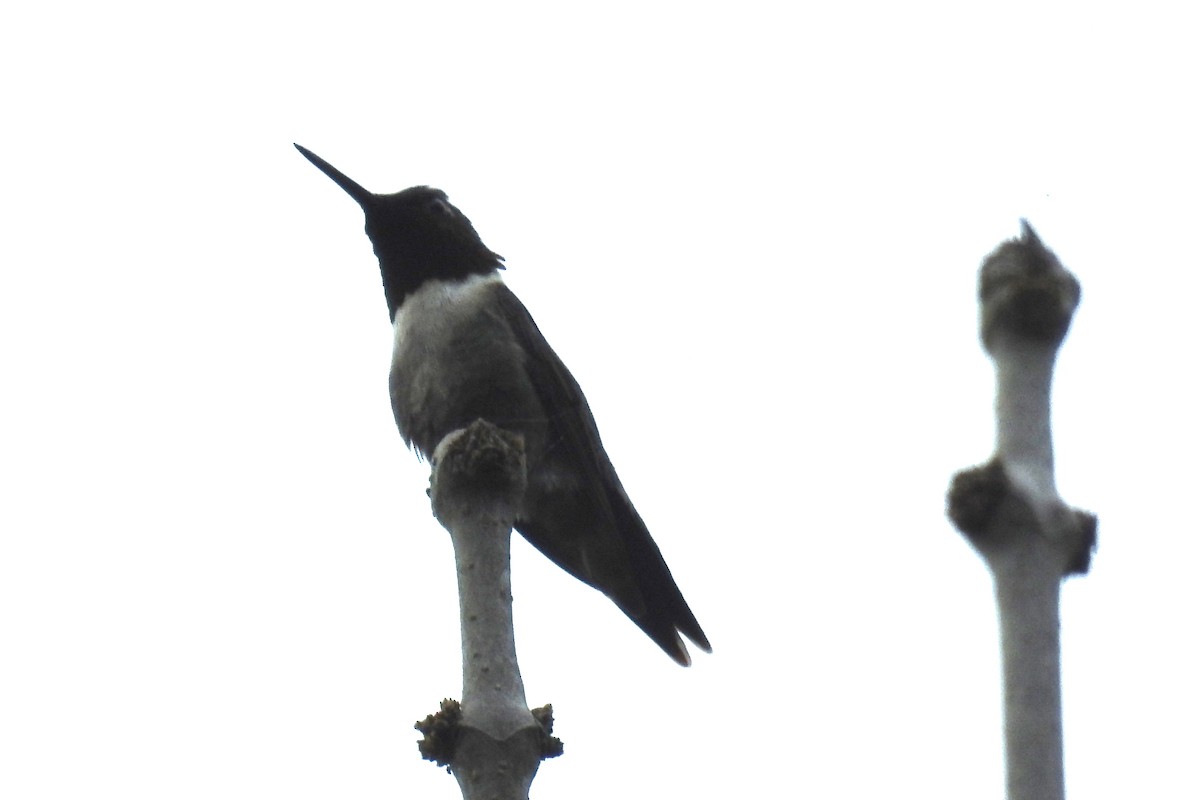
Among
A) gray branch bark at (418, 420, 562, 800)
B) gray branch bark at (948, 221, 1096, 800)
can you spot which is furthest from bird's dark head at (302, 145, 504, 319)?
gray branch bark at (948, 221, 1096, 800)

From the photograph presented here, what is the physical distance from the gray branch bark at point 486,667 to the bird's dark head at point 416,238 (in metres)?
4.37

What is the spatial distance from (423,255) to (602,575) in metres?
1.81

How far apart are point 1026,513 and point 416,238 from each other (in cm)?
650

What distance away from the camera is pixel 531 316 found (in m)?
7.73

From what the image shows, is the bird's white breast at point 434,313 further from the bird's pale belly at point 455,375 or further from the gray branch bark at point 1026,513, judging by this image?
the gray branch bark at point 1026,513

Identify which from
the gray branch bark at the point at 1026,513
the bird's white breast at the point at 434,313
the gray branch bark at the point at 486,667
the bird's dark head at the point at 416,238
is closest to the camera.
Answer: the gray branch bark at the point at 1026,513

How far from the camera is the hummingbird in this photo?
23.1 feet

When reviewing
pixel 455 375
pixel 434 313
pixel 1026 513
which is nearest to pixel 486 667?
pixel 1026 513

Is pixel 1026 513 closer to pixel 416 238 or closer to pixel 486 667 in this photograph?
pixel 486 667

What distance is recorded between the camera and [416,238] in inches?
314

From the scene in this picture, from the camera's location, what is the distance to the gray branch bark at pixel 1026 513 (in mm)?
1632

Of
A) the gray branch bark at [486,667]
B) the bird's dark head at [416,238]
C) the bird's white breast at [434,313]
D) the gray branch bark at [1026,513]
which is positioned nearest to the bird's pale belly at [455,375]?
the bird's white breast at [434,313]

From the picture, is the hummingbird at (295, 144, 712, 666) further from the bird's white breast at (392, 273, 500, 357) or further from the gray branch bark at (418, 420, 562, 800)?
the gray branch bark at (418, 420, 562, 800)

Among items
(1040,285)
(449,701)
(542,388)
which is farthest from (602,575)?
(1040,285)
